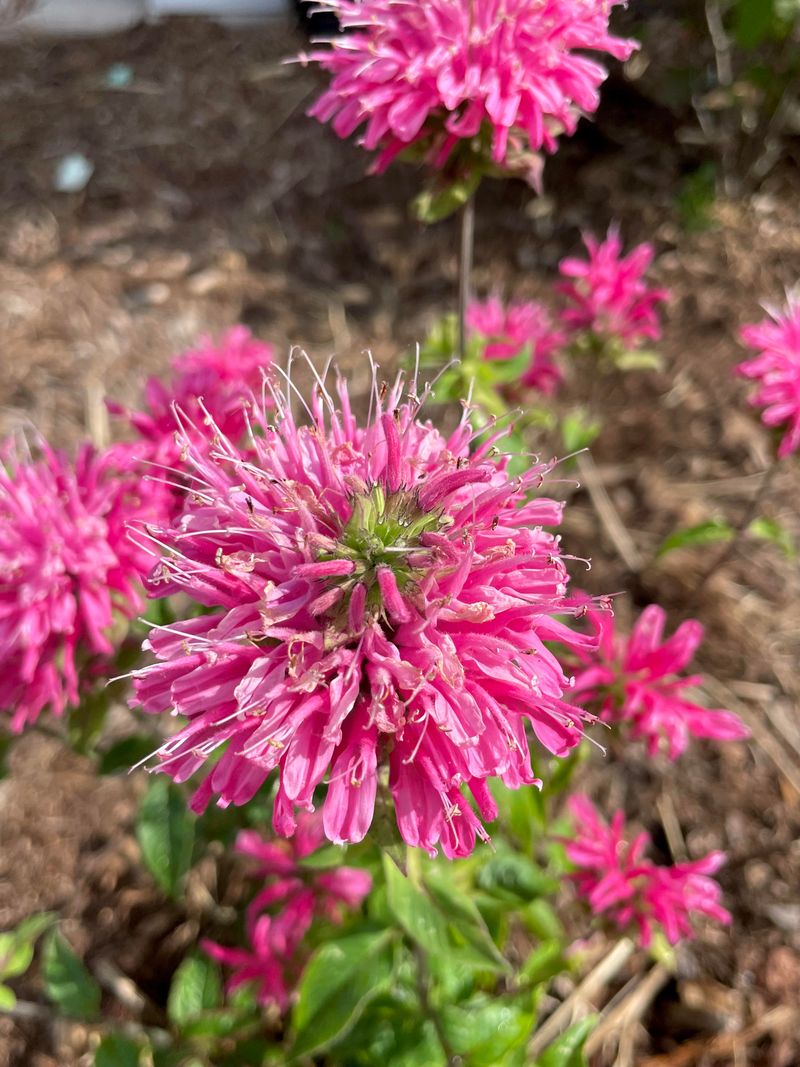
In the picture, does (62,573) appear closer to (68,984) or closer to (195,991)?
(68,984)

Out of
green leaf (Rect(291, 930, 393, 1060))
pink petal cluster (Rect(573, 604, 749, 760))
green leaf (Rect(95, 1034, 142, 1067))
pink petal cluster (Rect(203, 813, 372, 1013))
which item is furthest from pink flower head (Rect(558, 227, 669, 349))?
green leaf (Rect(95, 1034, 142, 1067))

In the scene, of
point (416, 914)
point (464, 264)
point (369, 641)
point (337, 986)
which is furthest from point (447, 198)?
point (337, 986)

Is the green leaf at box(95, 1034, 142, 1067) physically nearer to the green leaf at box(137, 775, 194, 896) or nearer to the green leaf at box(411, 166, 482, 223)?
the green leaf at box(137, 775, 194, 896)

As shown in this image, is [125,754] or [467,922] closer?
[467,922]

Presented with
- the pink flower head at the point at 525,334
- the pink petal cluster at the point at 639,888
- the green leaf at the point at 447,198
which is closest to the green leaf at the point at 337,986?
the pink petal cluster at the point at 639,888

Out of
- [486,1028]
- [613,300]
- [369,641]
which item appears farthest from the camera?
[613,300]

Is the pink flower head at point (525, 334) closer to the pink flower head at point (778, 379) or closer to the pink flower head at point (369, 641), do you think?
the pink flower head at point (778, 379)
